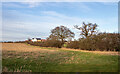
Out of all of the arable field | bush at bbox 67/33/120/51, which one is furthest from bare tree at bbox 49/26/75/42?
the arable field

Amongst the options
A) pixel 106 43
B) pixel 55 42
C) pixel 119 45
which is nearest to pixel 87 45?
pixel 106 43

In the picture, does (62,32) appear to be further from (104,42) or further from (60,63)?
(60,63)

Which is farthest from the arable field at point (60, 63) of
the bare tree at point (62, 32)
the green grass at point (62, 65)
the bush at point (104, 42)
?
the bare tree at point (62, 32)

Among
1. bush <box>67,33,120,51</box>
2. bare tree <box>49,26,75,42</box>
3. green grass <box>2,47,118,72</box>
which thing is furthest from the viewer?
bare tree <box>49,26,75,42</box>

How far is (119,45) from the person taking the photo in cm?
1712

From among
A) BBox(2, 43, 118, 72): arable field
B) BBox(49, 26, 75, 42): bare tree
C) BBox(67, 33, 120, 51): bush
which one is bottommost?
BBox(2, 43, 118, 72): arable field

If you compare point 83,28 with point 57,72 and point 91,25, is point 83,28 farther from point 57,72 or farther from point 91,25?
point 57,72

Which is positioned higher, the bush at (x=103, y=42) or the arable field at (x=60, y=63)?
the bush at (x=103, y=42)

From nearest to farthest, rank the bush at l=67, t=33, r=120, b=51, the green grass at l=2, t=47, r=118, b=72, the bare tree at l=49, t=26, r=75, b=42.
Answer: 1. the green grass at l=2, t=47, r=118, b=72
2. the bush at l=67, t=33, r=120, b=51
3. the bare tree at l=49, t=26, r=75, b=42

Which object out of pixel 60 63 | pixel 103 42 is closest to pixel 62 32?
pixel 103 42

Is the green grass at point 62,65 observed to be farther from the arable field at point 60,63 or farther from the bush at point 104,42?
the bush at point 104,42

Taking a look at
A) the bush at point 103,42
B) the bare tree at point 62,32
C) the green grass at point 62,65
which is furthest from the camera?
the bare tree at point 62,32

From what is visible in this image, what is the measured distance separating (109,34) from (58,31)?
62.6 ft

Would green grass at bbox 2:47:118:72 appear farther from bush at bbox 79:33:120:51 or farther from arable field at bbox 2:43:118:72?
bush at bbox 79:33:120:51
